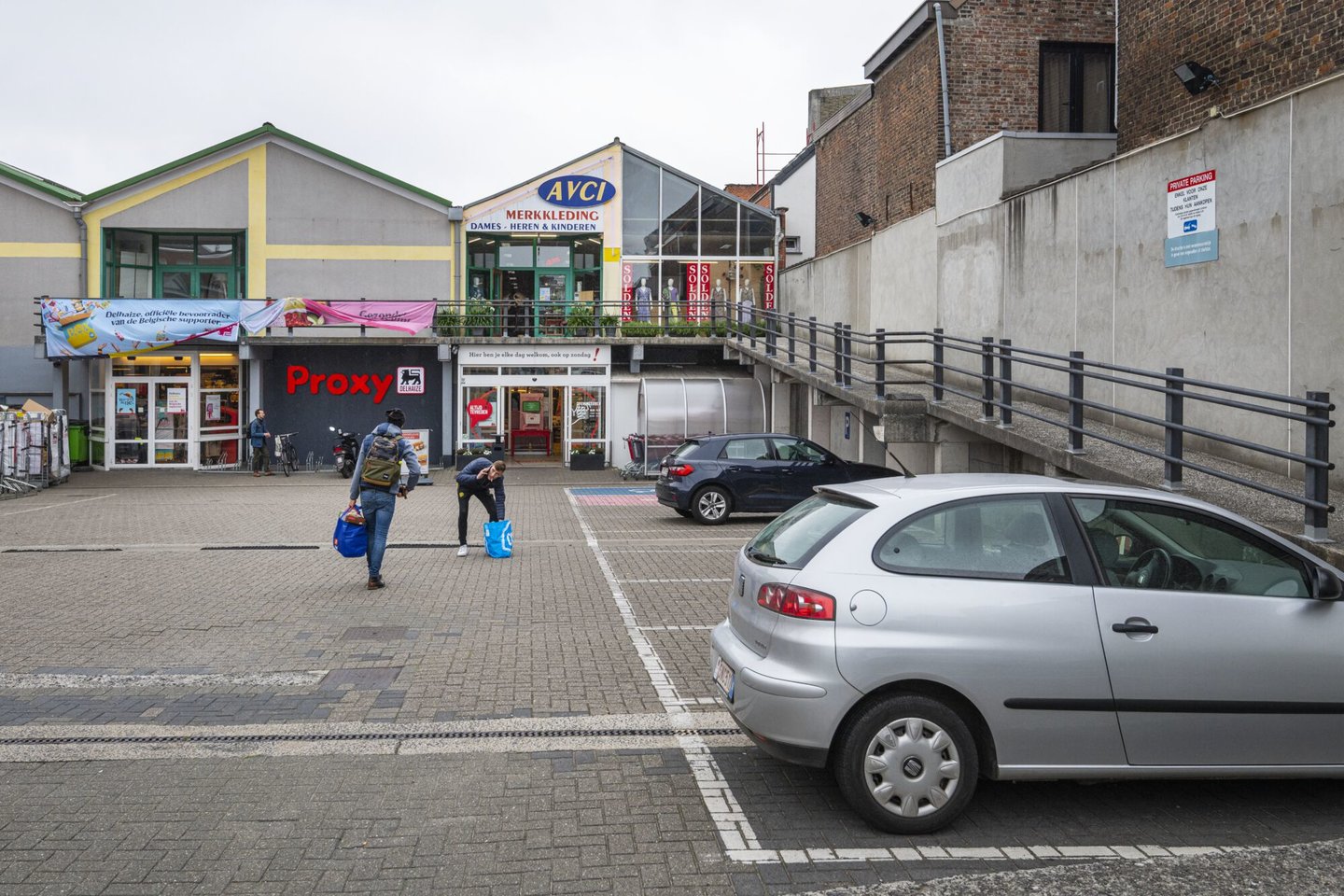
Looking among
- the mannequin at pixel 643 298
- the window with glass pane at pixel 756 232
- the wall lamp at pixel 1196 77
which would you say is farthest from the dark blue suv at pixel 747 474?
the window with glass pane at pixel 756 232

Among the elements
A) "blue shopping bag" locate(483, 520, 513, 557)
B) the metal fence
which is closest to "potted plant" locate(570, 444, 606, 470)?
the metal fence

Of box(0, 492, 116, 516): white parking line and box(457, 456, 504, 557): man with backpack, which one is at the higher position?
box(457, 456, 504, 557): man with backpack

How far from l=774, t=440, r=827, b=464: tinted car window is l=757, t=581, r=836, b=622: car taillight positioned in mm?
12905

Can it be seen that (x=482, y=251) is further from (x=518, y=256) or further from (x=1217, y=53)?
(x=1217, y=53)

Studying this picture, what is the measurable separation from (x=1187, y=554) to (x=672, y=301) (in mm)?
27814

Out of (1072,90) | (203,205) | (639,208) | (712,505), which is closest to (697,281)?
(639,208)

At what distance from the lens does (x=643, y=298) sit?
33.6 m

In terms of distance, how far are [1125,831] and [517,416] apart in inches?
1131

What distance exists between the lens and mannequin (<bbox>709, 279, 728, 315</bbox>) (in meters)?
32.6

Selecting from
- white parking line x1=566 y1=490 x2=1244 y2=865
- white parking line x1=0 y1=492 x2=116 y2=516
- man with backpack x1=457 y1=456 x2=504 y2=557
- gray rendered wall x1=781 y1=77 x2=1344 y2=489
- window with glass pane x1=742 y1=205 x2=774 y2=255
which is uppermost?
window with glass pane x1=742 y1=205 x2=774 y2=255

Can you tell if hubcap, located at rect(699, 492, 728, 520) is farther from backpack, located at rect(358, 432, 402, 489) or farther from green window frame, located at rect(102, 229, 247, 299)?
green window frame, located at rect(102, 229, 247, 299)

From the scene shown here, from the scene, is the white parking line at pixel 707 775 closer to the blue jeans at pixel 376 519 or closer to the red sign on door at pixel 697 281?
the blue jeans at pixel 376 519

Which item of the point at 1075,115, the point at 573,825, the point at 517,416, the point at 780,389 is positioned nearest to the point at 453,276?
the point at 517,416

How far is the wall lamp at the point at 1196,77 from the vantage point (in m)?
13.4
